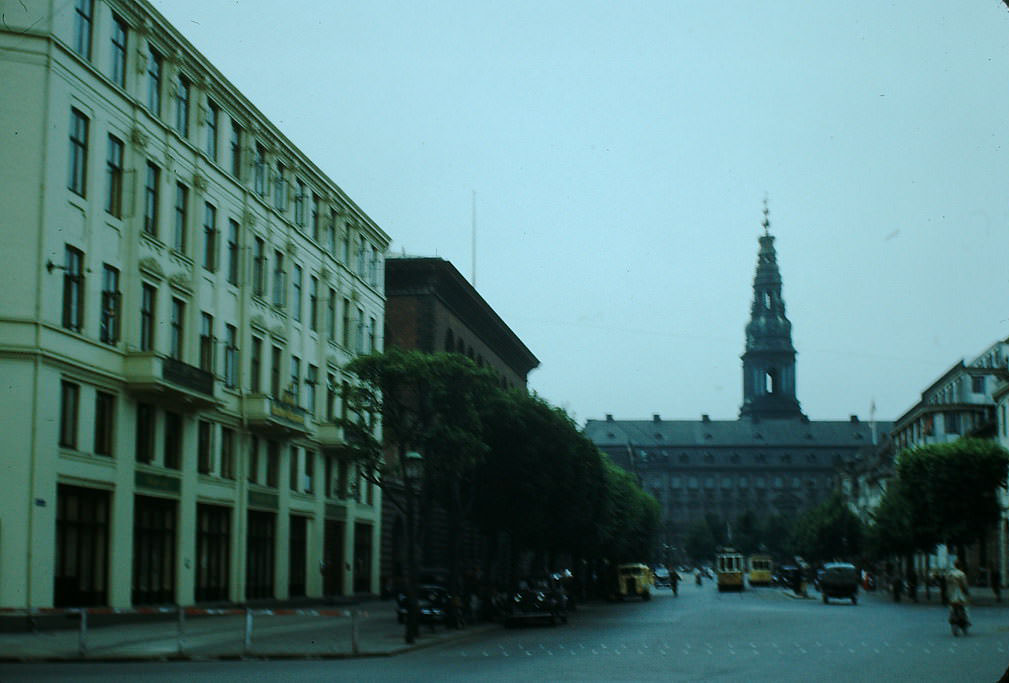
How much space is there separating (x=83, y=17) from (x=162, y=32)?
4658 mm

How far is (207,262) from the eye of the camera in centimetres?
4503

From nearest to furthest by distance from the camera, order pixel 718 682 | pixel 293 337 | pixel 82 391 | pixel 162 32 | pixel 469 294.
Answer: pixel 718 682 < pixel 82 391 < pixel 162 32 < pixel 293 337 < pixel 469 294

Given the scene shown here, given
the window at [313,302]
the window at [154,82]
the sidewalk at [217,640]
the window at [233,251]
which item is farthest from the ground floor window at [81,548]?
the window at [313,302]

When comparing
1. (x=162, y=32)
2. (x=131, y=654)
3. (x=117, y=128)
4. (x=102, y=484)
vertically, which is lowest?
(x=131, y=654)

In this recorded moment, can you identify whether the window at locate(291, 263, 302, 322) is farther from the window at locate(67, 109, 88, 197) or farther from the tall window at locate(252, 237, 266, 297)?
the window at locate(67, 109, 88, 197)

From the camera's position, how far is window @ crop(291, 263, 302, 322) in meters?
53.8

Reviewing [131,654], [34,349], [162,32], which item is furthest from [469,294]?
[131,654]

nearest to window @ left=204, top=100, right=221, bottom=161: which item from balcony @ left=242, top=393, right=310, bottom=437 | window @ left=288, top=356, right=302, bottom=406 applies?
balcony @ left=242, top=393, right=310, bottom=437

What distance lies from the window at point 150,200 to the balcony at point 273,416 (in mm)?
9048

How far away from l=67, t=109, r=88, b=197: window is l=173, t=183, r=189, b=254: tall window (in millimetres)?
6089

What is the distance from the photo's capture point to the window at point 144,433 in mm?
39500

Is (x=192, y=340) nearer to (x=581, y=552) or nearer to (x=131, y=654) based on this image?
(x=131, y=654)

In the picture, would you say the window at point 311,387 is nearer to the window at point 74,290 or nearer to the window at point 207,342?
the window at point 207,342

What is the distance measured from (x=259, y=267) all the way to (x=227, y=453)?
7.07 metres
